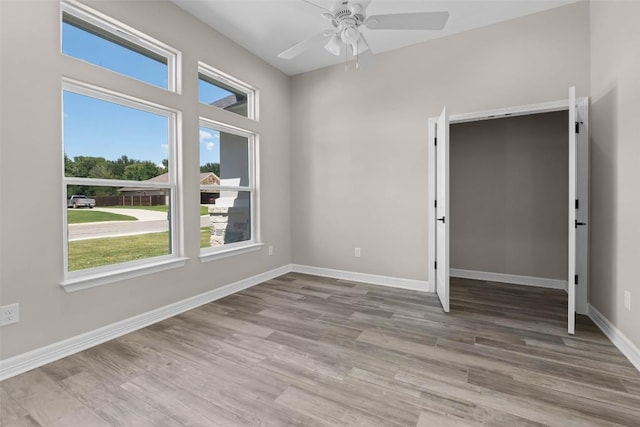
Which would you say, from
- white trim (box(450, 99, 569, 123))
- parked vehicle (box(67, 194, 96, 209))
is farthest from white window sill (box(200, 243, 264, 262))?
white trim (box(450, 99, 569, 123))

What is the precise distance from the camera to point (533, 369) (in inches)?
76.5

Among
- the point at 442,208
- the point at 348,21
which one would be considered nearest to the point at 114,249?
the point at 348,21

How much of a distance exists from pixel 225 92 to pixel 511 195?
4.10m

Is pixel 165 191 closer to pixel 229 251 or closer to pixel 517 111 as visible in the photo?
pixel 229 251

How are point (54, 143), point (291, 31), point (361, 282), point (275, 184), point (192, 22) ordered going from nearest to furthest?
1. point (54, 143)
2. point (192, 22)
3. point (291, 31)
4. point (361, 282)
5. point (275, 184)

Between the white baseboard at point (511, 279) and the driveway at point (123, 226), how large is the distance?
4040mm

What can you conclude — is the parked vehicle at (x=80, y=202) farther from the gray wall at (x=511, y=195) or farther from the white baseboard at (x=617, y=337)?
the gray wall at (x=511, y=195)

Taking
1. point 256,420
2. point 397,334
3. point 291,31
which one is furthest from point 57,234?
point 291,31

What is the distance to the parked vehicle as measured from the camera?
90.9 inches

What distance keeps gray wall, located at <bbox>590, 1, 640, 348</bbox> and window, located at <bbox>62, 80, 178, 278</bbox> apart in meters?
3.91

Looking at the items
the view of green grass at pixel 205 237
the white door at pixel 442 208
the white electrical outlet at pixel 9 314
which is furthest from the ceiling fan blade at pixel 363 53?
the white electrical outlet at pixel 9 314

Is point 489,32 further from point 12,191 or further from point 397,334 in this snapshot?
point 12,191

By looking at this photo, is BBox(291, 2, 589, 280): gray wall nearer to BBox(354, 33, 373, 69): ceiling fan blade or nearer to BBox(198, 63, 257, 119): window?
BBox(198, 63, 257, 119): window

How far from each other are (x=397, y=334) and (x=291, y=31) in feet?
11.2
